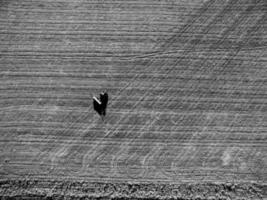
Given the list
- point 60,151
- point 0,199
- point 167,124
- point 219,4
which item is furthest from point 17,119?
point 219,4

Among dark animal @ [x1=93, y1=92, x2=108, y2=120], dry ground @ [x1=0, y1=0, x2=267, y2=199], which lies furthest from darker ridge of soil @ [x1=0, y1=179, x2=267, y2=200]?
dark animal @ [x1=93, y1=92, x2=108, y2=120]

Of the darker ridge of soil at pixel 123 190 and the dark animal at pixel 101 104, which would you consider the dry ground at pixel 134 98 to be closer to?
the darker ridge of soil at pixel 123 190

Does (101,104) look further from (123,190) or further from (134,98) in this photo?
(123,190)

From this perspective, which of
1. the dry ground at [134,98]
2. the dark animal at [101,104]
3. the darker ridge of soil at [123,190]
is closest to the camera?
the darker ridge of soil at [123,190]

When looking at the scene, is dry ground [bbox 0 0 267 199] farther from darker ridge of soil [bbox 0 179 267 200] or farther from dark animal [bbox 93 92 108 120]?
dark animal [bbox 93 92 108 120]

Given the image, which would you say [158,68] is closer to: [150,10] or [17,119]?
[150,10]

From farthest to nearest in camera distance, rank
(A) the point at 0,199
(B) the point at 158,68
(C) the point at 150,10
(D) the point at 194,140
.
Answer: (C) the point at 150,10, (B) the point at 158,68, (D) the point at 194,140, (A) the point at 0,199

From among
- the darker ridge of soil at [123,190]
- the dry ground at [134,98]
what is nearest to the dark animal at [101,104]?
the dry ground at [134,98]
